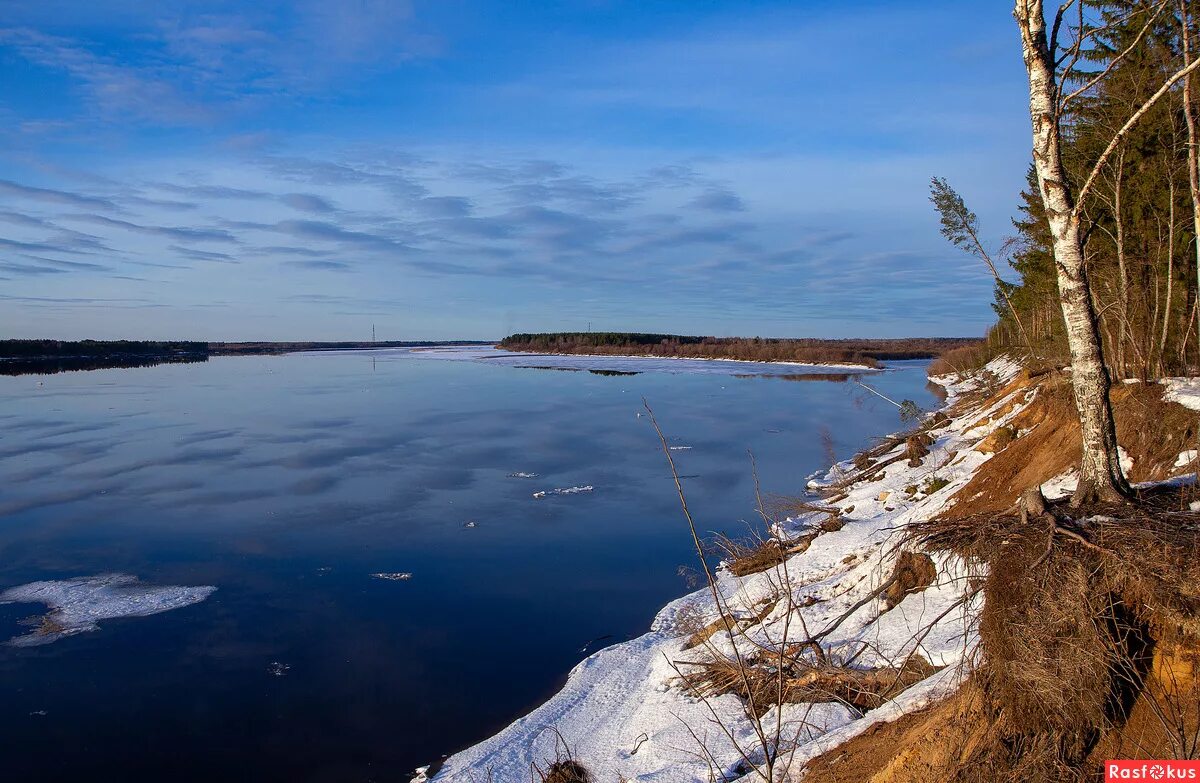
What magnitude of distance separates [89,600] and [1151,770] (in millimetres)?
10228

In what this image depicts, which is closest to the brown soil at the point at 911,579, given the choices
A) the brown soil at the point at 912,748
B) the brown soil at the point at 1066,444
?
the brown soil at the point at 1066,444

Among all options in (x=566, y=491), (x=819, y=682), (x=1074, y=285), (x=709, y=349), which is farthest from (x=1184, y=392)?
(x=709, y=349)

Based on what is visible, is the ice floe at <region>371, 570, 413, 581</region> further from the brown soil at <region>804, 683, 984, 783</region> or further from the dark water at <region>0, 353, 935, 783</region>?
the brown soil at <region>804, 683, 984, 783</region>

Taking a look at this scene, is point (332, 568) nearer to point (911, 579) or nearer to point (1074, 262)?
point (911, 579)

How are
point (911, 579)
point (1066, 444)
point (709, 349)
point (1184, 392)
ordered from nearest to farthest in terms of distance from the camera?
point (911, 579)
point (1184, 392)
point (1066, 444)
point (709, 349)

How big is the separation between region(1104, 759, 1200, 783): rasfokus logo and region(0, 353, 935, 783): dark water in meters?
4.46

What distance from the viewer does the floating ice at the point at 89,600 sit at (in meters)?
8.16

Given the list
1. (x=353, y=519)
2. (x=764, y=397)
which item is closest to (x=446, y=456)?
(x=353, y=519)

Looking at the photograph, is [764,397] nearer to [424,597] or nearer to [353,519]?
[353,519]

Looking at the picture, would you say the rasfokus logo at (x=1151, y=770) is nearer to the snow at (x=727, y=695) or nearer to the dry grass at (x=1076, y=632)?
the dry grass at (x=1076, y=632)

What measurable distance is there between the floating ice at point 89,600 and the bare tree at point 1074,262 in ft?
29.9

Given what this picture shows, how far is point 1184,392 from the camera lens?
7.74 metres

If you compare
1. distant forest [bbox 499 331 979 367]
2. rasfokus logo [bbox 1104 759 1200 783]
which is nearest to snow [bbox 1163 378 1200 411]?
rasfokus logo [bbox 1104 759 1200 783]

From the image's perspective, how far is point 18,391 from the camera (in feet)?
125
